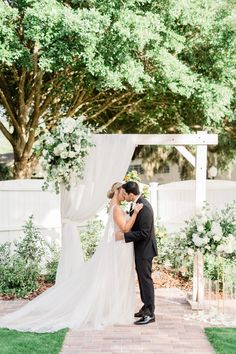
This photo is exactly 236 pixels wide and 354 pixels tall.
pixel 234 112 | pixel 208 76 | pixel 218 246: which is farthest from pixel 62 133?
pixel 234 112

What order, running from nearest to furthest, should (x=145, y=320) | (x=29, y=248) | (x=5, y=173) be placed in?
(x=145, y=320) < (x=29, y=248) < (x=5, y=173)

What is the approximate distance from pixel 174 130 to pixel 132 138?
12.2m

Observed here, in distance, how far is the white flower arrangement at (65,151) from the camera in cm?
808

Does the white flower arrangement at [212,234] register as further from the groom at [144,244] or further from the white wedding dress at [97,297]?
the white wedding dress at [97,297]

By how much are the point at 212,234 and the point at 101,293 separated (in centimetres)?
184

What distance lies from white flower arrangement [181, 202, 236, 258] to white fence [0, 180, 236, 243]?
3.59 meters

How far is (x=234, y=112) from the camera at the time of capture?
1700 cm

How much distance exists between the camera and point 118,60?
1250 cm

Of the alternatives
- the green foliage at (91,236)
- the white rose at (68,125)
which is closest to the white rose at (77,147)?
the white rose at (68,125)

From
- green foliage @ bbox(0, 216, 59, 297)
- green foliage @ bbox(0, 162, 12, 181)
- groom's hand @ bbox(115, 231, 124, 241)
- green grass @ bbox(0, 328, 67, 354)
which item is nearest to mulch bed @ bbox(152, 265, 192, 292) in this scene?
green foliage @ bbox(0, 216, 59, 297)

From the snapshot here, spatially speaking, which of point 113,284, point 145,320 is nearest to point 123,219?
point 113,284

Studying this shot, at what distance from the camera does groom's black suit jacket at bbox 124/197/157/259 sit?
767cm

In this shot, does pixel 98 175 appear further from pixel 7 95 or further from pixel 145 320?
pixel 7 95

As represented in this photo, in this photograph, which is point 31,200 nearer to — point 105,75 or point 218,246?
point 105,75
